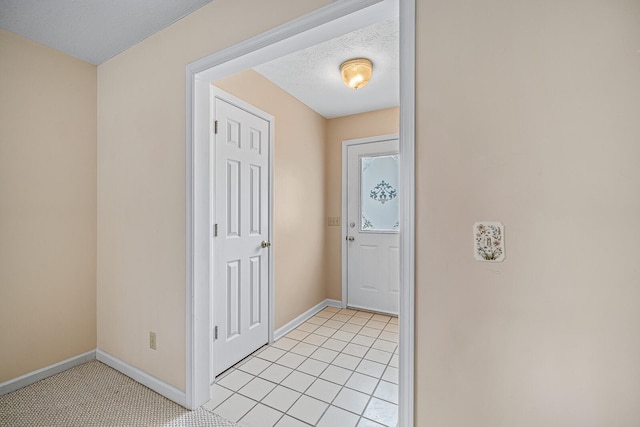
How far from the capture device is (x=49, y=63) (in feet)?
6.62

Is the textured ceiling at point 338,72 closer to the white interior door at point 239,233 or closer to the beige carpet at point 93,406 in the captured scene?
the white interior door at point 239,233

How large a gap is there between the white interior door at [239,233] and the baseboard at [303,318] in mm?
186

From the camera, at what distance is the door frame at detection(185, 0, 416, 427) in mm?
1057

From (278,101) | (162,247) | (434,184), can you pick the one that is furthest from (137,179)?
(434,184)

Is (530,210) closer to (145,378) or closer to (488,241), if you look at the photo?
(488,241)

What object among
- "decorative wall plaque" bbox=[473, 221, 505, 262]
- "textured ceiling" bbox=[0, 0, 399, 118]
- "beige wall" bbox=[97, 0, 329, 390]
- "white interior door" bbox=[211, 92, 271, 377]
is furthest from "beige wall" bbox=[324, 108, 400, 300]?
"decorative wall plaque" bbox=[473, 221, 505, 262]

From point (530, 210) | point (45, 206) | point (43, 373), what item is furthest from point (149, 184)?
point (530, 210)

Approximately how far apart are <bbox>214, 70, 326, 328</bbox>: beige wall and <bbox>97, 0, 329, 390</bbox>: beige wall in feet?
1.66

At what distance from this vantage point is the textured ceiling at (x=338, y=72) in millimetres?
1969

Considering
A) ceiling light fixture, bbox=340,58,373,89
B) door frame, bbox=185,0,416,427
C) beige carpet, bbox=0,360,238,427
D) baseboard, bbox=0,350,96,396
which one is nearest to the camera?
door frame, bbox=185,0,416,427

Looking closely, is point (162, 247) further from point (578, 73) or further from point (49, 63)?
point (578, 73)

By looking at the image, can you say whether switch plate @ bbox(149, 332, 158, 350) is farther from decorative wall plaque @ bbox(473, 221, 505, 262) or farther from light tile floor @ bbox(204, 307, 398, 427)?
decorative wall plaque @ bbox(473, 221, 505, 262)

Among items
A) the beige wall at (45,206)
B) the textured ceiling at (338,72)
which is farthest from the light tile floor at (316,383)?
the textured ceiling at (338,72)

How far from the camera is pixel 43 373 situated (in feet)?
6.46
